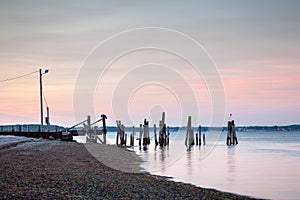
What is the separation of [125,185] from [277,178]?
13.8 meters

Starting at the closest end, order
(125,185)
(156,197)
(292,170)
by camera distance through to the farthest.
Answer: (156,197) < (125,185) < (292,170)

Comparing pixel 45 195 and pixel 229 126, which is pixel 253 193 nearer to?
pixel 45 195

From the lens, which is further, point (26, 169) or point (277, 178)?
point (277, 178)

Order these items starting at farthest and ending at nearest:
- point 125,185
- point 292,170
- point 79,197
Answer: point 292,170, point 125,185, point 79,197

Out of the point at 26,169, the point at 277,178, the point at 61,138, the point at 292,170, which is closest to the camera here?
the point at 26,169

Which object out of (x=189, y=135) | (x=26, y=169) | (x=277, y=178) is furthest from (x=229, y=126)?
(x=26, y=169)

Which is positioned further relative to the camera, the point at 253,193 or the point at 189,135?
the point at 189,135

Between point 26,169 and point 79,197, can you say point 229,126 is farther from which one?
point 79,197

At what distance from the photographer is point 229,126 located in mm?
68125

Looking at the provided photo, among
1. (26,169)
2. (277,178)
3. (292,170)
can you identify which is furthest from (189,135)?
(26,169)

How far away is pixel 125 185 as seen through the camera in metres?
17.8

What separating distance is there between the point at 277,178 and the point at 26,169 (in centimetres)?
1469

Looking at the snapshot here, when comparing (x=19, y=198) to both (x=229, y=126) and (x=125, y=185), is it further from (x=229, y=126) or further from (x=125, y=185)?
(x=229, y=126)

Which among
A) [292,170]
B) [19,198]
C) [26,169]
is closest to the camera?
[19,198]
